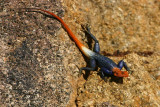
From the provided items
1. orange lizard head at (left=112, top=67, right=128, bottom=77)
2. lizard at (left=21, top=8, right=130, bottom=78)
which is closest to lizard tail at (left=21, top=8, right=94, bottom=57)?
lizard at (left=21, top=8, right=130, bottom=78)

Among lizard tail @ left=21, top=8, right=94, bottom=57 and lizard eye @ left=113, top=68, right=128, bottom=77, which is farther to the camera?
lizard tail @ left=21, top=8, right=94, bottom=57

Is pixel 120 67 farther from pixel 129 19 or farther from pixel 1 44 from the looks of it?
pixel 1 44

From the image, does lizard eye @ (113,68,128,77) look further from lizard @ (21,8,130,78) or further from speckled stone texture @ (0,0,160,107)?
speckled stone texture @ (0,0,160,107)

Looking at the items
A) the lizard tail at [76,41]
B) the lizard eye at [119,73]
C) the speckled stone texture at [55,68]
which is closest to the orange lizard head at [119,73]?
the lizard eye at [119,73]

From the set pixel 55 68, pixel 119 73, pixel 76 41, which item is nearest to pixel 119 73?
pixel 119 73

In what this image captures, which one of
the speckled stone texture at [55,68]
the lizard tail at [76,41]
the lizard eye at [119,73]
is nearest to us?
the speckled stone texture at [55,68]

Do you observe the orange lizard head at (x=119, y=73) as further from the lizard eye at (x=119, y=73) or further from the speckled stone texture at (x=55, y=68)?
the speckled stone texture at (x=55, y=68)

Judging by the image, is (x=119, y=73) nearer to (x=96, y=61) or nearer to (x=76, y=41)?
(x=96, y=61)

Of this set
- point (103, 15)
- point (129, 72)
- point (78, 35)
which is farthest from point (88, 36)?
point (129, 72)
